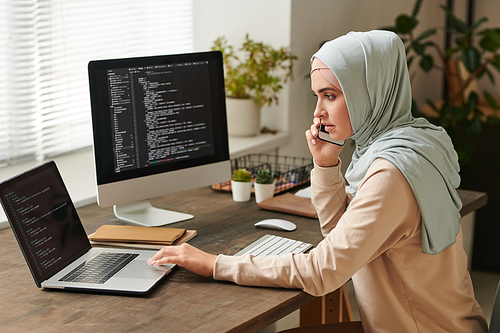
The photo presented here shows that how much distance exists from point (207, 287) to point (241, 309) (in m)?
0.14

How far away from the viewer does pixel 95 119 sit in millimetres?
1521

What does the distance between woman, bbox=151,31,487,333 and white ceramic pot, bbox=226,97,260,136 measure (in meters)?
1.32

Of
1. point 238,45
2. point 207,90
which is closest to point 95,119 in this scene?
point 207,90

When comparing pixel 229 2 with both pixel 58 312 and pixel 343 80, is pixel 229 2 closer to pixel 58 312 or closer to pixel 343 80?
pixel 343 80

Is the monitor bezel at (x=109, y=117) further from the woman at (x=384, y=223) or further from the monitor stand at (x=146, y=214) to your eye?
the woman at (x=384, y=223)

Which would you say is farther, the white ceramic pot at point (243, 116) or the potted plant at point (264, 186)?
the white ceramic pot at point (243, 116)

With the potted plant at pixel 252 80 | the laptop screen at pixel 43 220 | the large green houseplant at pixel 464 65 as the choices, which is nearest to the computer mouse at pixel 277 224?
the laptop screen at pixel 43 220

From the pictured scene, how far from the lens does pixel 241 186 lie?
191 cm

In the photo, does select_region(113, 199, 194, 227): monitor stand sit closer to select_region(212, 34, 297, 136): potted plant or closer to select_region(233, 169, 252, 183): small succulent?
select_region(233, 169, 252, 183): small succulent

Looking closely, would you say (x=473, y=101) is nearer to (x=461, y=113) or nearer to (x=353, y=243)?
(x=461, y=113)

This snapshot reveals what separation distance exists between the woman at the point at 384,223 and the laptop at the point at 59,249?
0.09 metres

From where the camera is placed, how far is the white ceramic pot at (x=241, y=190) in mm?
1908

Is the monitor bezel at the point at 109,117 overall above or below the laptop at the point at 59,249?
above

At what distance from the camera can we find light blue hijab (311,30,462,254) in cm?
119
